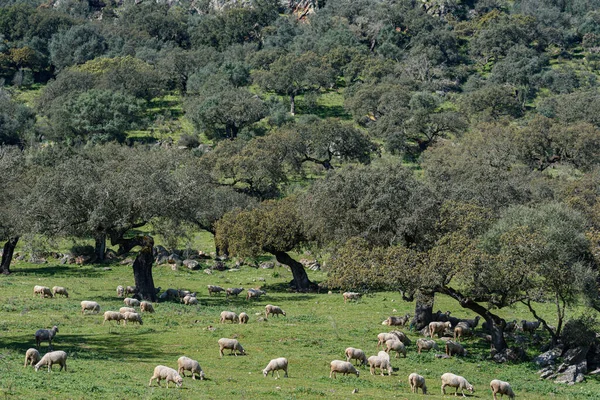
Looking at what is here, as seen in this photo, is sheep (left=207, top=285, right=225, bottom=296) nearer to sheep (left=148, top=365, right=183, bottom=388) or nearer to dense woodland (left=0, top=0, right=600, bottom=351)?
dense woodland (left=0, top=0, right=600, bottom=351)

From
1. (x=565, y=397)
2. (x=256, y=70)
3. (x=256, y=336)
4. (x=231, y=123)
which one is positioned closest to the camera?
(x=565, y=397)

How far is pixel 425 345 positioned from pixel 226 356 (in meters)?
10.4

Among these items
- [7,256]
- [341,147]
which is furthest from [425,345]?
[341,147]

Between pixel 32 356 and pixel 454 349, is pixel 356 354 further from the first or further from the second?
pixel 32 356

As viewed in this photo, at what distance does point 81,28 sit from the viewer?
184 metres

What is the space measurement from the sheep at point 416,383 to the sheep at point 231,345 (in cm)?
827

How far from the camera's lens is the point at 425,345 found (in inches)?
1395

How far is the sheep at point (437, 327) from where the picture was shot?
38906mm

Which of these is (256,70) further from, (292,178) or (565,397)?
(565,397)

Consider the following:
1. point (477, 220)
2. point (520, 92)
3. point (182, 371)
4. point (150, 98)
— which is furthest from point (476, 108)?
point (182, 371)

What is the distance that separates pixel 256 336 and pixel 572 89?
123m

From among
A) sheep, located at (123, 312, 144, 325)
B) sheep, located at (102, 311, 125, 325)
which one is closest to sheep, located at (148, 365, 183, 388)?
sheep, located at (123, 312, 144, 325)

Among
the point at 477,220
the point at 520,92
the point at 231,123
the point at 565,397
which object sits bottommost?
the point at 565,397

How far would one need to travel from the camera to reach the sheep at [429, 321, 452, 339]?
3891 centimetres
